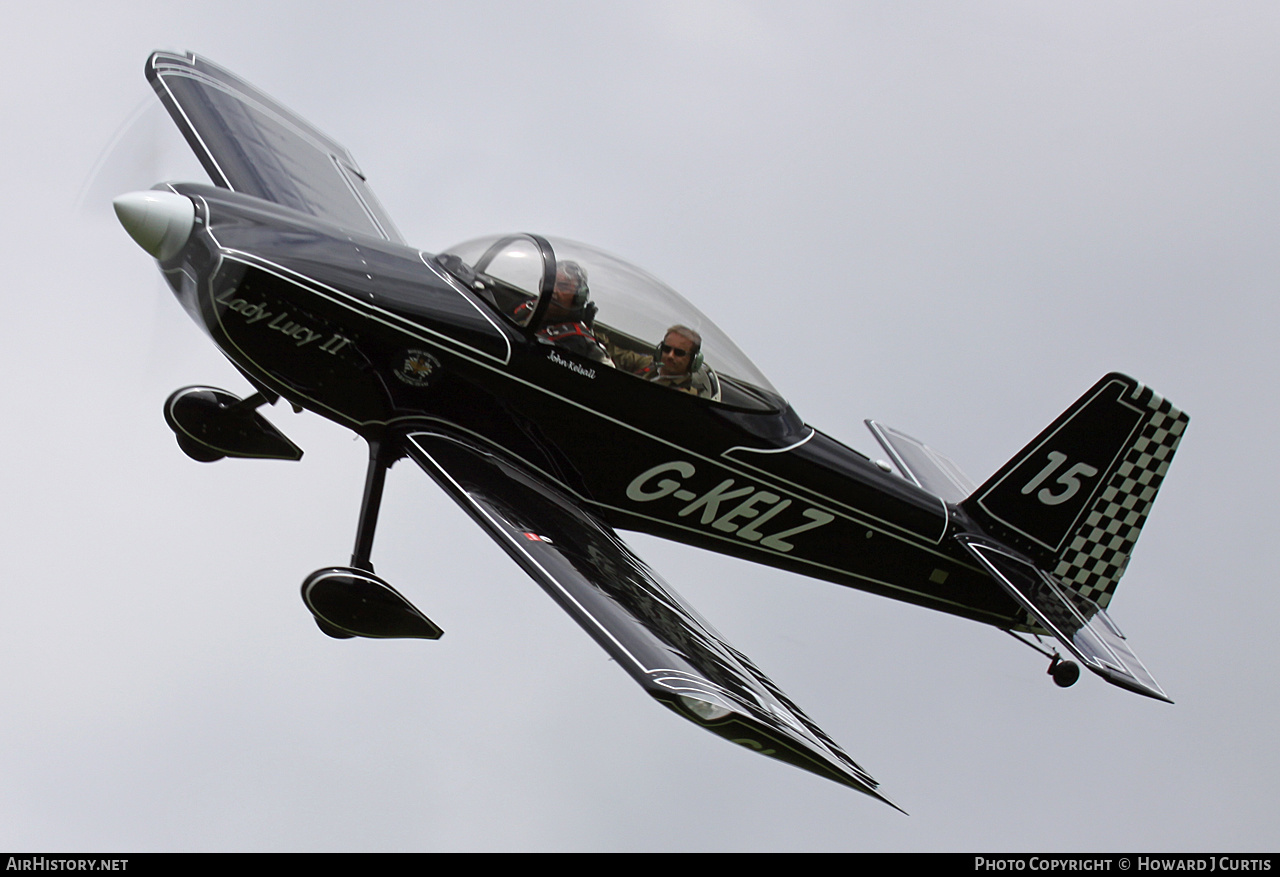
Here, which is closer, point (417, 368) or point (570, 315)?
point (417, 368)

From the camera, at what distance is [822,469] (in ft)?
36.2

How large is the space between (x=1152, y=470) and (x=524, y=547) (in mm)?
6015

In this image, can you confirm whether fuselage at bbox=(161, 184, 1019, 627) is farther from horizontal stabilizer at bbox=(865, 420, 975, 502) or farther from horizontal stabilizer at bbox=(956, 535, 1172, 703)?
horizontal stabilizer at bbox=(865, 420, 975, 502)

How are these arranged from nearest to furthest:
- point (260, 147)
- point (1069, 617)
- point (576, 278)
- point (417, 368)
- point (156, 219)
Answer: point (156, 219) < point (417, 368) < point (576, 278) < point (1069, 617) < point (260, 147)

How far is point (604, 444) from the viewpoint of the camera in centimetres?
1042

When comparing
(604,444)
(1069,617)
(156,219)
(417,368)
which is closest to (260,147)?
(156,219)

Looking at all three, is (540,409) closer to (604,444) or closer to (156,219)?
(604,444)

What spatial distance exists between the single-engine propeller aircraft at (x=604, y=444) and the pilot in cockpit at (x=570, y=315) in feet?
0.06

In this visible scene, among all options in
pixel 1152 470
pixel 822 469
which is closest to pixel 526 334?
pixel 822 469

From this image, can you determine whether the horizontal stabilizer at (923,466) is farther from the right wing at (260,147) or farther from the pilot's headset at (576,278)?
the right wing at (260,147)

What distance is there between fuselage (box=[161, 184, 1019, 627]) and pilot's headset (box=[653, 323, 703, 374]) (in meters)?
0.26

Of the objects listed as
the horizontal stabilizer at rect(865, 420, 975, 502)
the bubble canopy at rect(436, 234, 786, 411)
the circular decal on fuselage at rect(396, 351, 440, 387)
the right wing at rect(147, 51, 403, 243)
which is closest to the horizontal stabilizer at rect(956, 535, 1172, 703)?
the horizontal stabilizer at rect(865, 420, 975, 502)

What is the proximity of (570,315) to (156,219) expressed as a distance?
10.2 ft

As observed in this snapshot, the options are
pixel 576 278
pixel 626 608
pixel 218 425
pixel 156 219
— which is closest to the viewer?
pixel 626 608
